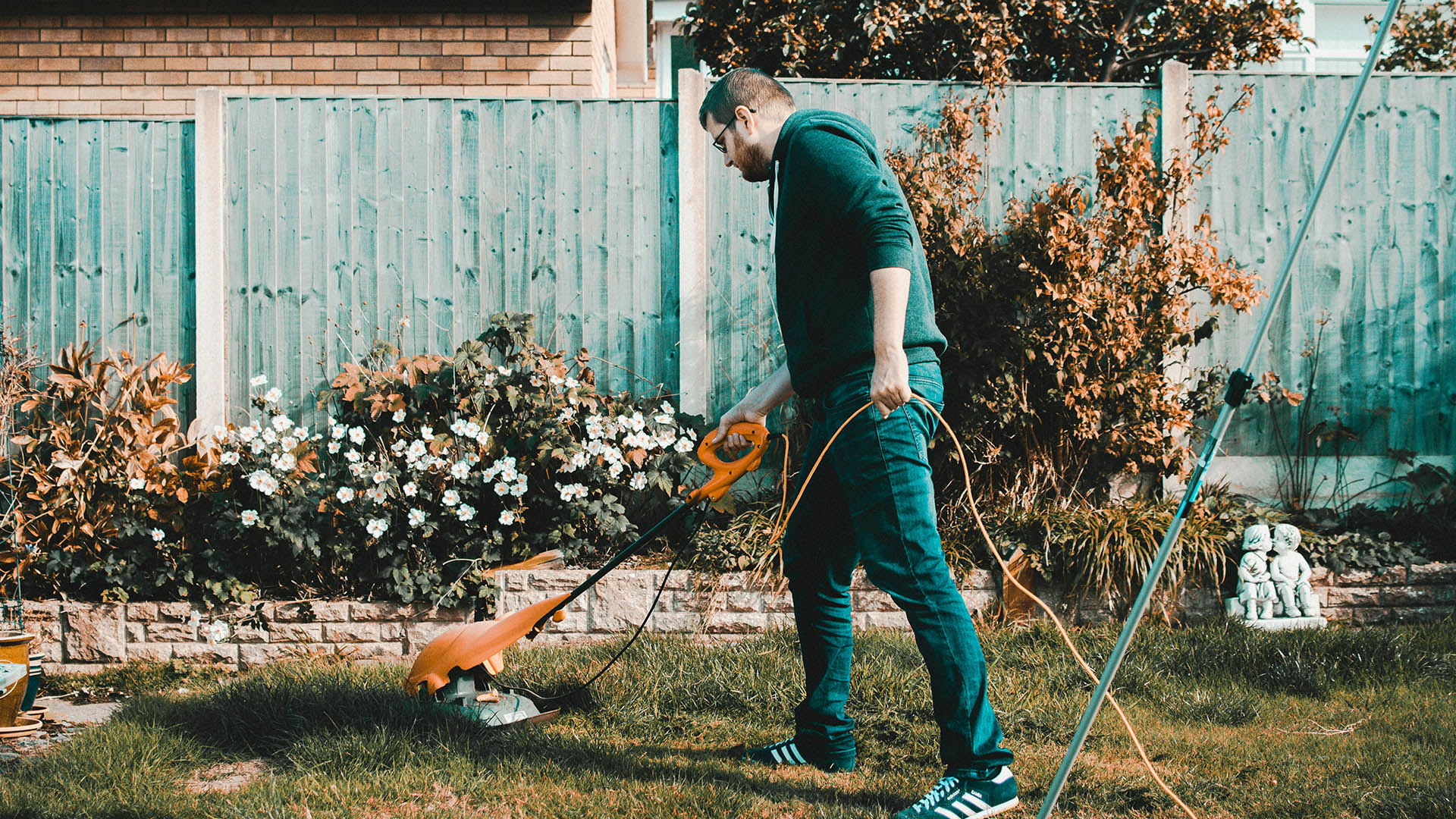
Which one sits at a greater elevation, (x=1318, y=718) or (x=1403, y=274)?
(x=1403, y=274)

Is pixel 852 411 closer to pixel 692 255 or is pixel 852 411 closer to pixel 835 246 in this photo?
pixel 835 246

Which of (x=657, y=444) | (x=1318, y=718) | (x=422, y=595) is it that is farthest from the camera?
(x=657, y=444)

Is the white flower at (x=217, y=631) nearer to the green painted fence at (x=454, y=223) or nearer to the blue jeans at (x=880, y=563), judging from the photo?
the green painted fence at (x=454, y=223)

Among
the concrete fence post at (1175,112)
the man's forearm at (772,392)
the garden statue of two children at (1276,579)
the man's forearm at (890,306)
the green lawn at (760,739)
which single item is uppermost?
the concrete fence post at (1175,112)

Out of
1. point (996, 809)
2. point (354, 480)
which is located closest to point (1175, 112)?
point (996, 809)

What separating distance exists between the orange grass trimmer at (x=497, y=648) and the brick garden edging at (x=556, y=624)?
3.63 feet

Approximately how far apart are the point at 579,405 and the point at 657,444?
0.39 meters

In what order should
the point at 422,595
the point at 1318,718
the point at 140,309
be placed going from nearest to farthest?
the point at 1318,718
the point at 422,595
the point at 140,309

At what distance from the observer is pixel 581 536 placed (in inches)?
172

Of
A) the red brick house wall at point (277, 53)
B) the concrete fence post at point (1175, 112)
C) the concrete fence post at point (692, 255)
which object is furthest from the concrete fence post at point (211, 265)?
the concrete fence post at point (1175, 112)

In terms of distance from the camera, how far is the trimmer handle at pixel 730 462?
2.70 metres

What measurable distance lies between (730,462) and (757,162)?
844mm

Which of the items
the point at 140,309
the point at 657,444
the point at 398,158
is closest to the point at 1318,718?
the point at 657,444

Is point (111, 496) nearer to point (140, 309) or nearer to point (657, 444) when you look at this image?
point (140, 309)
